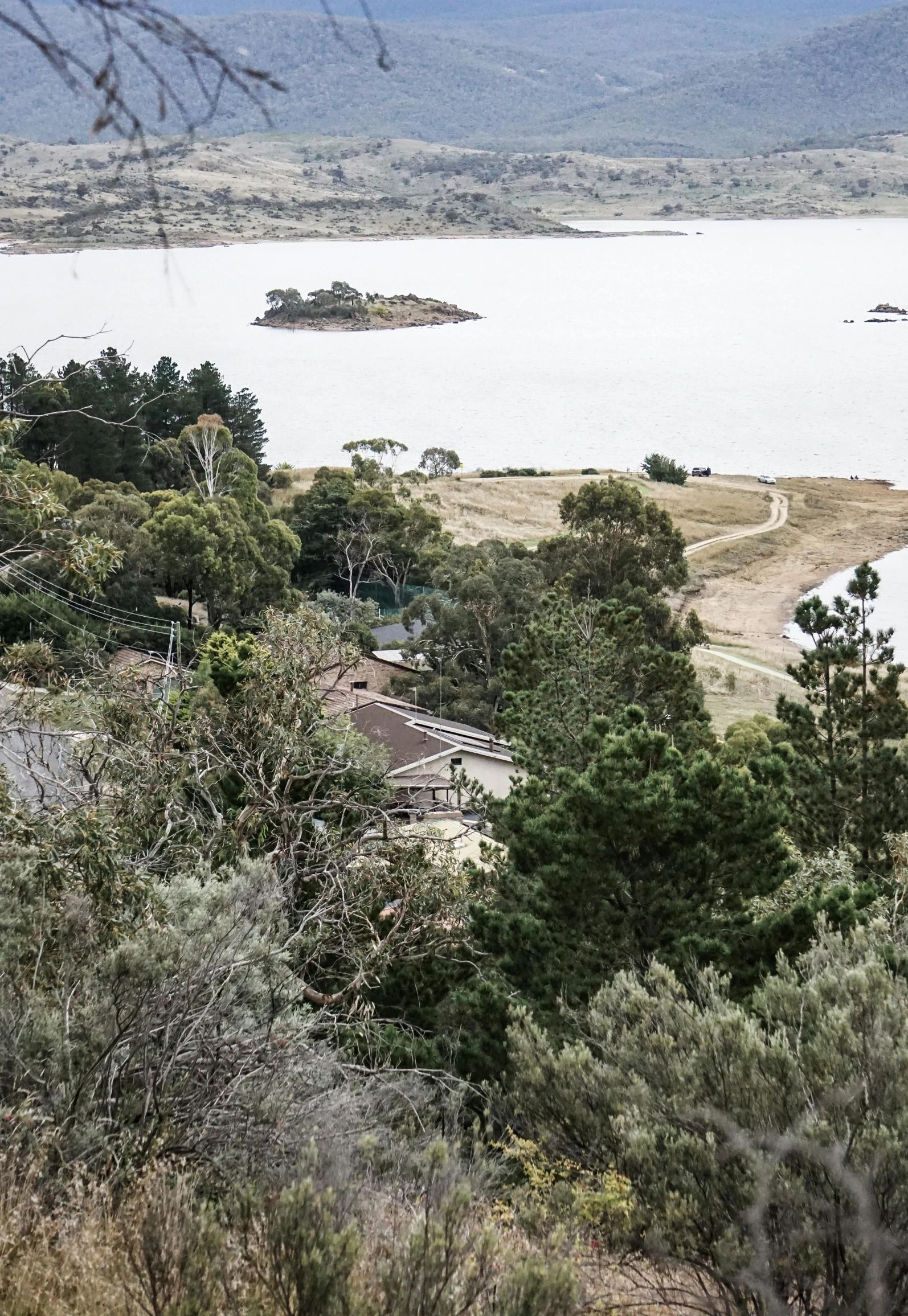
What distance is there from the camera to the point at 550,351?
106 meters

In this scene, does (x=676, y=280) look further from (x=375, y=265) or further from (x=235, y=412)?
(x=235, y=412)

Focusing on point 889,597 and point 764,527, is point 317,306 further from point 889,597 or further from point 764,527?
point 889,597

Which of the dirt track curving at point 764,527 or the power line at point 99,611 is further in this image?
the dirt track curving at point 764,527

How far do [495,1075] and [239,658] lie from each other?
804 cm

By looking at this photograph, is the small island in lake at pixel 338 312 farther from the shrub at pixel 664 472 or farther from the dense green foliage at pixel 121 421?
the dense green foliage at pixel 121 421

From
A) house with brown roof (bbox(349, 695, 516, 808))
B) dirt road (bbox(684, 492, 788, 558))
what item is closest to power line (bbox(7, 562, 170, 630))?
house with brown roof (bbox(349, 695, 516, 808))

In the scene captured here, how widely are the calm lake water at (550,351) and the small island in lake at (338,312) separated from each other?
2.69 metres

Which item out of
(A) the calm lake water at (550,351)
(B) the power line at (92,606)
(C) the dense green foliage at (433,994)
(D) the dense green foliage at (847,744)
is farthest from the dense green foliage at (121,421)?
(C) the dense green foliage at (433,994)

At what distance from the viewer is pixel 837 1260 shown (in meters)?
4.54

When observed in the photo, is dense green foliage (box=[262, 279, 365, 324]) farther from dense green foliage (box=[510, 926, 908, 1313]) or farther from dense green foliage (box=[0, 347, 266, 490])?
dense green foliage (box=[510, 926, 908, 1313])

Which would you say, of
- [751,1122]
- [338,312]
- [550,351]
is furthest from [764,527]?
[338,312]

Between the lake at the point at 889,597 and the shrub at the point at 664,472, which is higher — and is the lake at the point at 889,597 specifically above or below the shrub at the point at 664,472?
below

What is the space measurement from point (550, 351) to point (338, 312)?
21996mm

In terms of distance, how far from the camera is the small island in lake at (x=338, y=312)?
116m
